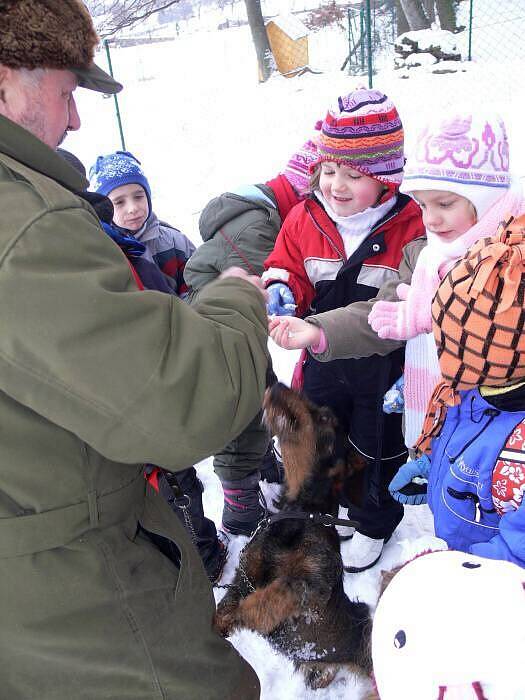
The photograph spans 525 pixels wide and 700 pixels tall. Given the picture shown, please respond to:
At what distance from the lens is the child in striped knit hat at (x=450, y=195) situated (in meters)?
1.68

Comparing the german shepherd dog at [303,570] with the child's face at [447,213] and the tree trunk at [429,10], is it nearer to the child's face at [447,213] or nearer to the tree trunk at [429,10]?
the child's face at [447,213]

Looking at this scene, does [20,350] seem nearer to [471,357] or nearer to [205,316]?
[205,316]

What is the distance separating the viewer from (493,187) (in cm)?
169


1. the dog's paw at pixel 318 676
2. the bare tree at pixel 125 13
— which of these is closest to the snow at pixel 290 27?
the bare tree at pixel 125 13

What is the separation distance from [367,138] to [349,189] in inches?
8.1

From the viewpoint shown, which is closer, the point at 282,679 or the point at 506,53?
the point at 282,679

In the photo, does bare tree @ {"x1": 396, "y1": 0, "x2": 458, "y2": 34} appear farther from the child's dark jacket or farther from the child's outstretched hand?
the child's outstretched hand

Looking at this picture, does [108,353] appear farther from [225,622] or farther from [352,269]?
[225,622]

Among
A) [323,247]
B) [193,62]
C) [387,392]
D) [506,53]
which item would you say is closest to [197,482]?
[387,392]

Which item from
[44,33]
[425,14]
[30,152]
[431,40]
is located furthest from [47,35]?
[425,14]

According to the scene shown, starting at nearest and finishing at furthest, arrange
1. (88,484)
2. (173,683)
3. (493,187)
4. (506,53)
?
1. (88,484)
2. (173,683)
3. (493,187)
4. (506,53)

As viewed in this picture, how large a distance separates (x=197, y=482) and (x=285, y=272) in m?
1.30

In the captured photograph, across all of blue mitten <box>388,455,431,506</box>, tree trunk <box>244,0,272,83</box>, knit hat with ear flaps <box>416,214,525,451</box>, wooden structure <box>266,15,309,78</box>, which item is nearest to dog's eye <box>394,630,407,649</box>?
knit hat with ear flaps <box>416,214,525,451</box>

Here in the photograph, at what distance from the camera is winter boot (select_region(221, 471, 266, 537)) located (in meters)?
3.07
